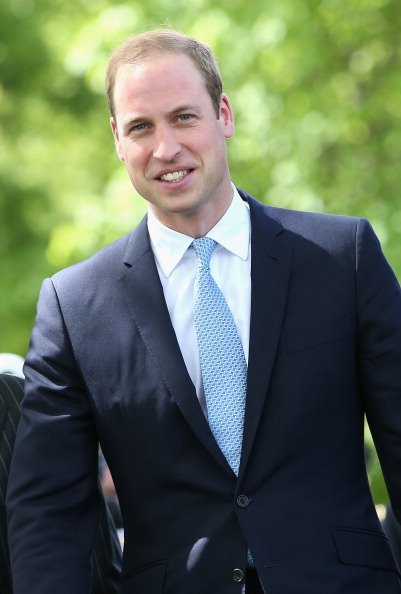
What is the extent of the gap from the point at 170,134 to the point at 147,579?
3.90 feet

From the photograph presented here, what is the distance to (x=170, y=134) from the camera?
12.5ft

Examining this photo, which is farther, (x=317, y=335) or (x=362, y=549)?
(x=317, y=335)

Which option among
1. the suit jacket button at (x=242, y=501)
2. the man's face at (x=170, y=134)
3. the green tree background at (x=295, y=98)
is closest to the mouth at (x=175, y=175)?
the man's face at (x=170, y=134)

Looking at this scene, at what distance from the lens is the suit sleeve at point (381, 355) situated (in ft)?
12.2

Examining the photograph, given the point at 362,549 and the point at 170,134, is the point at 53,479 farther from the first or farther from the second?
the point at 170,134

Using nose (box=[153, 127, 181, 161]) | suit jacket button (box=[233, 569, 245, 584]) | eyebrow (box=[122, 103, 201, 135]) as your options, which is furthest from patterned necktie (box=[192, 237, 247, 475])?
eyebrow (box=[122, 103, 201, 135])

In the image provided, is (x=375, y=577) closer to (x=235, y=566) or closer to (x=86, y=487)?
(x=235, y=566)

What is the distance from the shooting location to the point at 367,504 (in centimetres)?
375

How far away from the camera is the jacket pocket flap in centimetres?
366

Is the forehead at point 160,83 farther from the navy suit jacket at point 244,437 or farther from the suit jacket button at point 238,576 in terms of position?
the suit jacket button at point 238,576

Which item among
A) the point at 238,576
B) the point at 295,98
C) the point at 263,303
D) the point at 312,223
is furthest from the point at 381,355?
the point at 295,98

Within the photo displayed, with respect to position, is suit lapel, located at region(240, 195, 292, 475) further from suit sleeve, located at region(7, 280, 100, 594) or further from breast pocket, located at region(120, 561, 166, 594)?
suit sleeve, located at region(7, 280, 100, 594)

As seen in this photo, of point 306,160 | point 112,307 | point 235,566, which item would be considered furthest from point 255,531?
point 306,160

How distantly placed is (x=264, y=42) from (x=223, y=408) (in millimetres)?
5485
